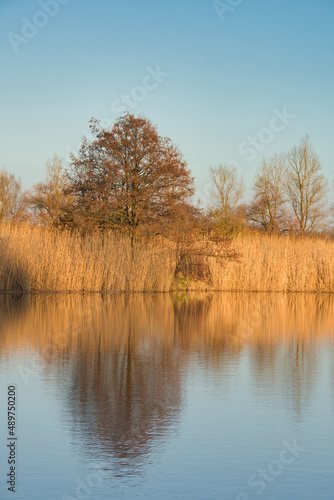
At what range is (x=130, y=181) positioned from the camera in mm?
24609

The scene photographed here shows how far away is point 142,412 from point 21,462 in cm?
Answer: 155

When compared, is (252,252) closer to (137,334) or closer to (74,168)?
(74,168)

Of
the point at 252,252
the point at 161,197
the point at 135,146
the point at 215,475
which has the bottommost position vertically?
the point at 215,475

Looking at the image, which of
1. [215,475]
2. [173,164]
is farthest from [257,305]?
[215,475]

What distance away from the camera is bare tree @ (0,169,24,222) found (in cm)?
5394

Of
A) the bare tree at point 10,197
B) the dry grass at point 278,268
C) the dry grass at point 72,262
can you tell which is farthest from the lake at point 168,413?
the bare tree at point 10,197

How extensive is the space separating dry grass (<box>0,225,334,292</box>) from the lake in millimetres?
10186

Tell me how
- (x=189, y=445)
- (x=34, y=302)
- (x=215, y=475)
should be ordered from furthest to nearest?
(x=34, y=302) < (x=189, y=445) < (x=215, y=475)

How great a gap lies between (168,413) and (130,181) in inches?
763

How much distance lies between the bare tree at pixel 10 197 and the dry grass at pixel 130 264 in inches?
1193

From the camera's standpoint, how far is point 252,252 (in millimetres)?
26453

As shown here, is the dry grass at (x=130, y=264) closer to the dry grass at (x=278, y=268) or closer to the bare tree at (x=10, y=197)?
the dry grass at (x=278, y=268)

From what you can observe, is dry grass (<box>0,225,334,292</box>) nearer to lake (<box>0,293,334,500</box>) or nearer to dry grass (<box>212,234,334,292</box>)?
dry grass (<box>212,234,334,292</box>)

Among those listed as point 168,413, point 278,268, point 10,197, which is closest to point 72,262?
point 278,268
